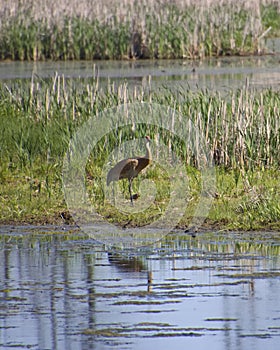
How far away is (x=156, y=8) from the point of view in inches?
983

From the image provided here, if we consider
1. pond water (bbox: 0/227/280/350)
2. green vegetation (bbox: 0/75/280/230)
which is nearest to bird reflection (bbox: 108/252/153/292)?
pond water (bbox: 0/227/280/350)

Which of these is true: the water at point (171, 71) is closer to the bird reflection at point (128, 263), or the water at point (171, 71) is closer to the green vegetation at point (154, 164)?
the green vegetation at point (154, 164)

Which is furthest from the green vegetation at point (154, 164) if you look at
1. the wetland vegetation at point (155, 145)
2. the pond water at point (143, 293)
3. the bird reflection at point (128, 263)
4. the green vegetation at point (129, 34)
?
the green vegetation at point (129, 34)

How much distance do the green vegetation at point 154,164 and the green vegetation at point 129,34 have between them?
409 inches

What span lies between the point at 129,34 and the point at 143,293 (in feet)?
55.1

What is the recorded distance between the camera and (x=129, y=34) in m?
22.9

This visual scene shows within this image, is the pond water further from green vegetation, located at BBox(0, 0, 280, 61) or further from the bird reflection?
green vegetation, located at BBox(0, 0, 280, 61)

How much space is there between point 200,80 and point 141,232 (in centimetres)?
1004

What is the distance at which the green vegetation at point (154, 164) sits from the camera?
9281 mm

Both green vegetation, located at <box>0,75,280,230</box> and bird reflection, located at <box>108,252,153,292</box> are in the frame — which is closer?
bird reflection, located at <box>108,252,153,292</box>

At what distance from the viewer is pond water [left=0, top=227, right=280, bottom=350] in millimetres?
5648

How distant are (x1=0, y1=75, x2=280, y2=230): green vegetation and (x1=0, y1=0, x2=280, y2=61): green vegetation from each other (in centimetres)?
1039

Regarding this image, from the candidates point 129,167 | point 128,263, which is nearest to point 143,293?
point 128,263

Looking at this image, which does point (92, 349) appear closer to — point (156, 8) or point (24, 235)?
point (24, 235)
